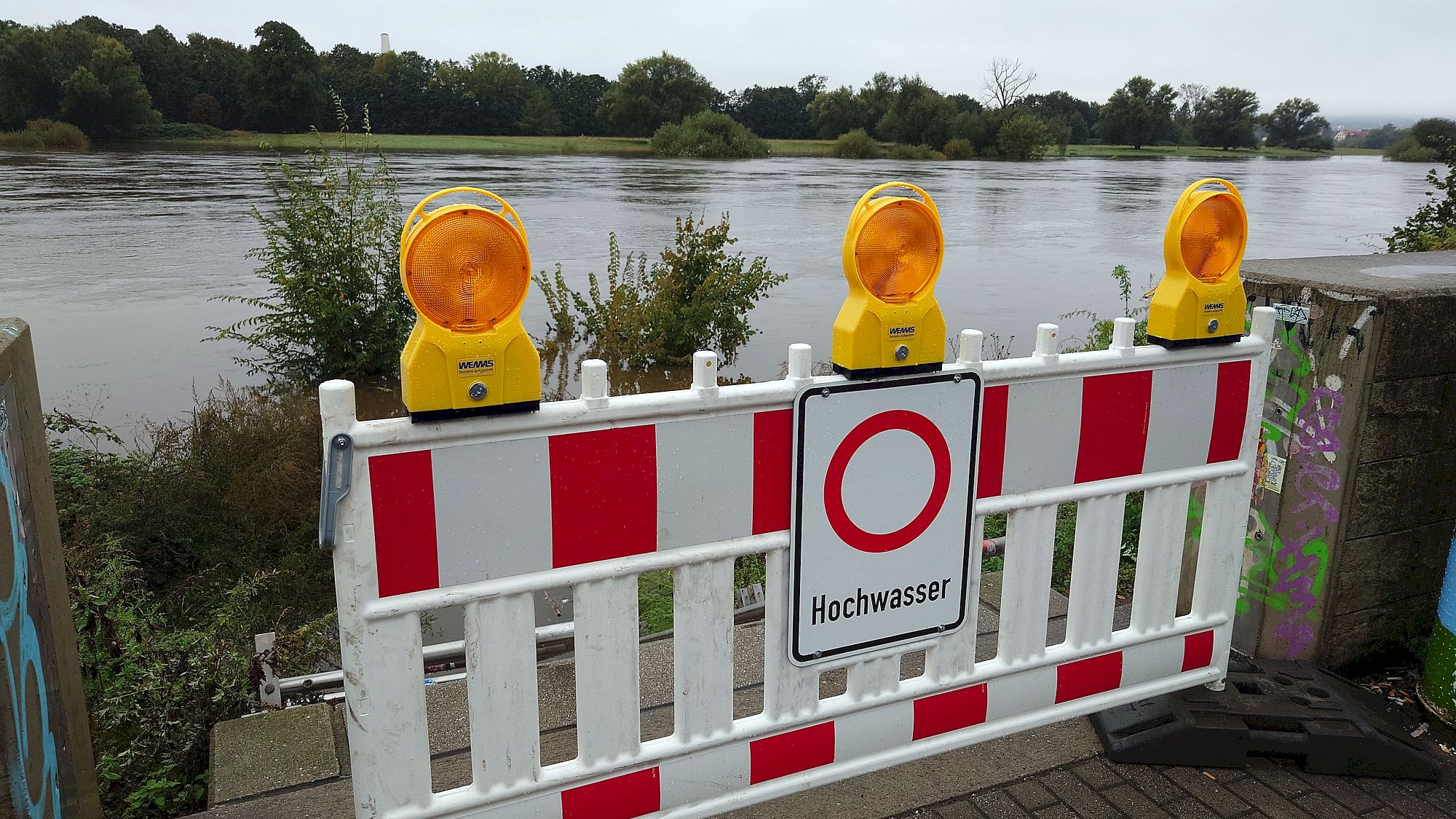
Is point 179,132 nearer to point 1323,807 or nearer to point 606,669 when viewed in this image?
point 606,669

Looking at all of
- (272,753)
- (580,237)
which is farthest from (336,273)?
(580,237)

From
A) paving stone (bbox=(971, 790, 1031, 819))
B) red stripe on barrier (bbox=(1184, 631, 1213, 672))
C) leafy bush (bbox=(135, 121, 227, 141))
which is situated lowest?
paving stone (bbox=(971, 790, 1031, 819))

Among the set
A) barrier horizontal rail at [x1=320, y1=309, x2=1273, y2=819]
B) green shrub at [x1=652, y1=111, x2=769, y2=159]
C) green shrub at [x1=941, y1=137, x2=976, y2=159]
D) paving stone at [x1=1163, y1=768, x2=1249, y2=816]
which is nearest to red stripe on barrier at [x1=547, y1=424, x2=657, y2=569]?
barrier horizontal rail at [x1=320, y1=309, x2=1273, y2=819]

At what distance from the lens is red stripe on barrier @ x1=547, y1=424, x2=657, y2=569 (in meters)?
2.03

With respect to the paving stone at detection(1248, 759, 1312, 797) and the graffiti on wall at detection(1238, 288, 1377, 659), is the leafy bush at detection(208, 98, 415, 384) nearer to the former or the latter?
the graffiti on wall at detection(1238, 288, 1377, 659)

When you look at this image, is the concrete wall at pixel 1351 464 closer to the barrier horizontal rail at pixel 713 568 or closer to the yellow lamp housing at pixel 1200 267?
the barrier horizontal rail at pixel 713 568

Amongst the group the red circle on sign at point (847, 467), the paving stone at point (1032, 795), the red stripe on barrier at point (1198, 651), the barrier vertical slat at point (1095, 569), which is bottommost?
the paving stone at point (1032, 795)

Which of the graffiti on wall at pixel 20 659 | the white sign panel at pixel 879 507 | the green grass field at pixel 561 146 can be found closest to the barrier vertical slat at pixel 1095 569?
the white sign panel at pixel 879 507

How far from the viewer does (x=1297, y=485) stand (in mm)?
3195

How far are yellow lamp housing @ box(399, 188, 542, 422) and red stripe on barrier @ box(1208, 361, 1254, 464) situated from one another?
193 centimetres

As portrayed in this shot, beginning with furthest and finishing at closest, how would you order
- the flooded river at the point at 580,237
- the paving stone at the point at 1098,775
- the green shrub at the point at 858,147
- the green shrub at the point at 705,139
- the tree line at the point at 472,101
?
the green shrub at the point at 858,147 < the green shrub at the point at 705,139 < the tree line at the point at 472,101 < the flooded river at the point at 580,237 < the paving stone at the point at 1098,775

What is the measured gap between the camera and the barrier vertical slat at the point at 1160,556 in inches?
110

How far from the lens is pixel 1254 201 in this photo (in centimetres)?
3425

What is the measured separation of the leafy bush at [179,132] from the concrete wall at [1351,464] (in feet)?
190
